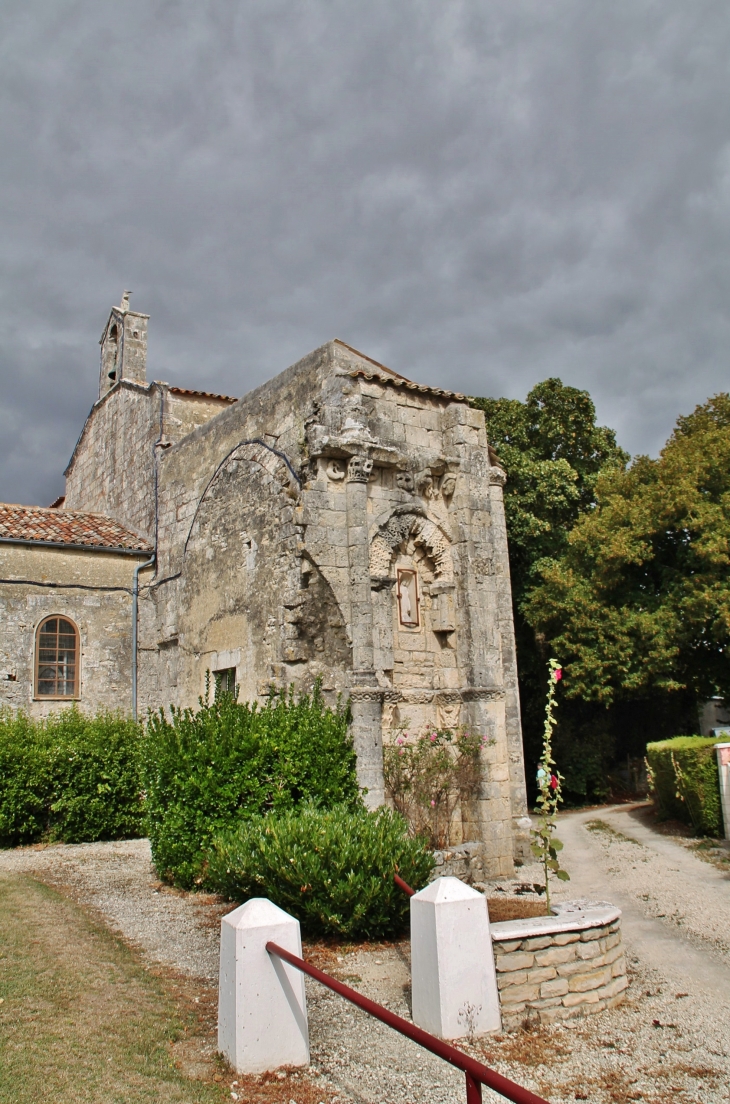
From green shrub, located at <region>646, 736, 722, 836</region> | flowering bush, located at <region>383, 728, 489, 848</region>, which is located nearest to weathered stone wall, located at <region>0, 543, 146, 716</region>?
flowering bush, located at <region>383, 728, 489, 848</region>

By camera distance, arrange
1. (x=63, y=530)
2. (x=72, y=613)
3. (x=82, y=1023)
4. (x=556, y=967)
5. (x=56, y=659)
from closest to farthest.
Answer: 1. (x=82, y=1023)
2. (x=556, y=967)
3. (x=56, y=659)
4. (x=72, y=613)
5. (x=63, y=530)

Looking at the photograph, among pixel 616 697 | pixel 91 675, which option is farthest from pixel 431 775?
pixel 616 697

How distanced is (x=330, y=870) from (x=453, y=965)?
1.76 metres

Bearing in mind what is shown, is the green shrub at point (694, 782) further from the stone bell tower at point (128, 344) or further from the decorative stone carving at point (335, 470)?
the stone bell tower at point (128, 344)

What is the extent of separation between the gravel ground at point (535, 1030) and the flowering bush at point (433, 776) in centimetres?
117

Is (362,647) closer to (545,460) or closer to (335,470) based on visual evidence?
(335,470)

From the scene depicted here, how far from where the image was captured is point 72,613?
52.4ft

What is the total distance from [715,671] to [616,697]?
2.21 m

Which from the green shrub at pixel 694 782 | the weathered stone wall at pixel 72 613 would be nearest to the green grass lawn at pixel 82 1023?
the green shrub at pixel 694 782

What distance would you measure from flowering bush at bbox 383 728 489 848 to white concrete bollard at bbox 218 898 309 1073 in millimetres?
5061

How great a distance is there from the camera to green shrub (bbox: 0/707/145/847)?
10844mm

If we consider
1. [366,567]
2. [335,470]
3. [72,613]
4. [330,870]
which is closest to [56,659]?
[72,613]

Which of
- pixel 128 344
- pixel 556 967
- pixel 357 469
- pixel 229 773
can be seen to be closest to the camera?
pixel 556 967

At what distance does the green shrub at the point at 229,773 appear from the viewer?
26.9ft
